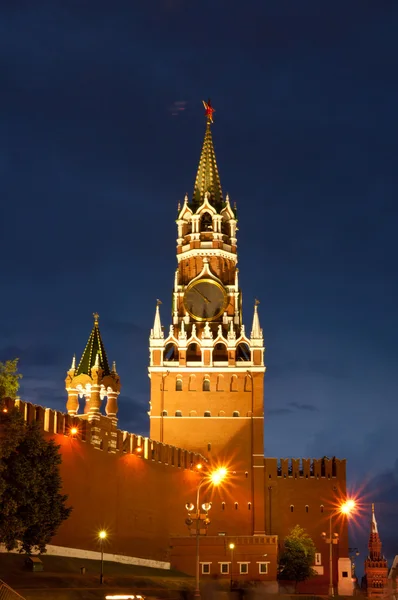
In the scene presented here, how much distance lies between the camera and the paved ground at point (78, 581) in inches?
1506

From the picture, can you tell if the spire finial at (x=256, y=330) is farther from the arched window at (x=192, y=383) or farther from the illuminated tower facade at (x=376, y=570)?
the illuminated tower facade at (x=376, y=570)

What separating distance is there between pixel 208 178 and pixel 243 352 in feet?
54.0

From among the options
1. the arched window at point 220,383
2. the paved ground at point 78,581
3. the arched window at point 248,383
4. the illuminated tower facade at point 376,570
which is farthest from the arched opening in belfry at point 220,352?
the illuminated tower facade at point 376,570

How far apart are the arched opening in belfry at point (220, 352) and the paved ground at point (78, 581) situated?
83.3 ft

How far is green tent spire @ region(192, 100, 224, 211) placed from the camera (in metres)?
86.0

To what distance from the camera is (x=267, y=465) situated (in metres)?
75.4

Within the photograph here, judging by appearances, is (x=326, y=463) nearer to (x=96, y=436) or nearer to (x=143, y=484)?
(x=143, y=484)

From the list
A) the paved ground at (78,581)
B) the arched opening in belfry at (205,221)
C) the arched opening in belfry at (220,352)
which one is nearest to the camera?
the paved ground at (78,581)

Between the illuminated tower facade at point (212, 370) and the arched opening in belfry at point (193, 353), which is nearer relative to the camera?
the illuminated tower facade at point (212, 370)

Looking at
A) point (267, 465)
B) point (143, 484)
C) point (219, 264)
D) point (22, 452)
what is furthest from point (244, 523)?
point (22, 452)

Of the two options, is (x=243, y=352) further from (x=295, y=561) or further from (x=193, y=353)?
(x=295, y=561)

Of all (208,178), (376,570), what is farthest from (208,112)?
(376,570)

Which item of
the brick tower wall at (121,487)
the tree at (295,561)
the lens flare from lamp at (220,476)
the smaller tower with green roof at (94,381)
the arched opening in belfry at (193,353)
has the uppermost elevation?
the arched opening in belfry at (193,353)

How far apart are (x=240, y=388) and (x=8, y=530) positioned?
37337 mm
